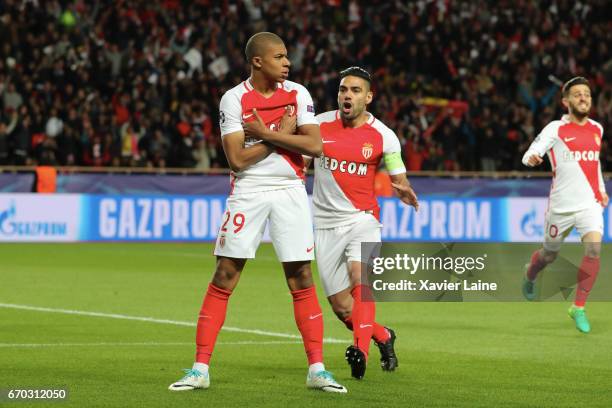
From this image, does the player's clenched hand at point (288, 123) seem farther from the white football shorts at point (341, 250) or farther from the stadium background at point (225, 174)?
the stadium background at point (225, 174)

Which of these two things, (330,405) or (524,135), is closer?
(330,405)

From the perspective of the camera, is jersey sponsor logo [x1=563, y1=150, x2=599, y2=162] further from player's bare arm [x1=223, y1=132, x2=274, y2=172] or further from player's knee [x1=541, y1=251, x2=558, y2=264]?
player's bare arm [x1=223, y1=132, x2=274, y2=172]

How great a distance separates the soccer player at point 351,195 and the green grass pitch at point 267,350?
528mm

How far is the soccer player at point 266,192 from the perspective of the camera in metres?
8.16

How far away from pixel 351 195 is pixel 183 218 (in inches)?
625

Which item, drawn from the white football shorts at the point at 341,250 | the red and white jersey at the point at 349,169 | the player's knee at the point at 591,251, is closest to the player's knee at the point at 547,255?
the player's knee at the point at 591,251

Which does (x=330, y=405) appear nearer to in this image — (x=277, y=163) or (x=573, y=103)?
(x=277, y=163)

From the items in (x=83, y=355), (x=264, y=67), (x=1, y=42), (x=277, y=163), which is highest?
(x=1, y=42)

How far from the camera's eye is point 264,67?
820 cm

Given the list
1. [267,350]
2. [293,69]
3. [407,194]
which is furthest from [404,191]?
[293,69]

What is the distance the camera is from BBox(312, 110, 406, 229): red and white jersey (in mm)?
9398

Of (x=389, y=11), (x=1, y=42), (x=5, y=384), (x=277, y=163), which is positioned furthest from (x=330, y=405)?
(x=389, y=11)

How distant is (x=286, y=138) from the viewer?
812cm

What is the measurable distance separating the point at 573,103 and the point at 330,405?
5.96 m
